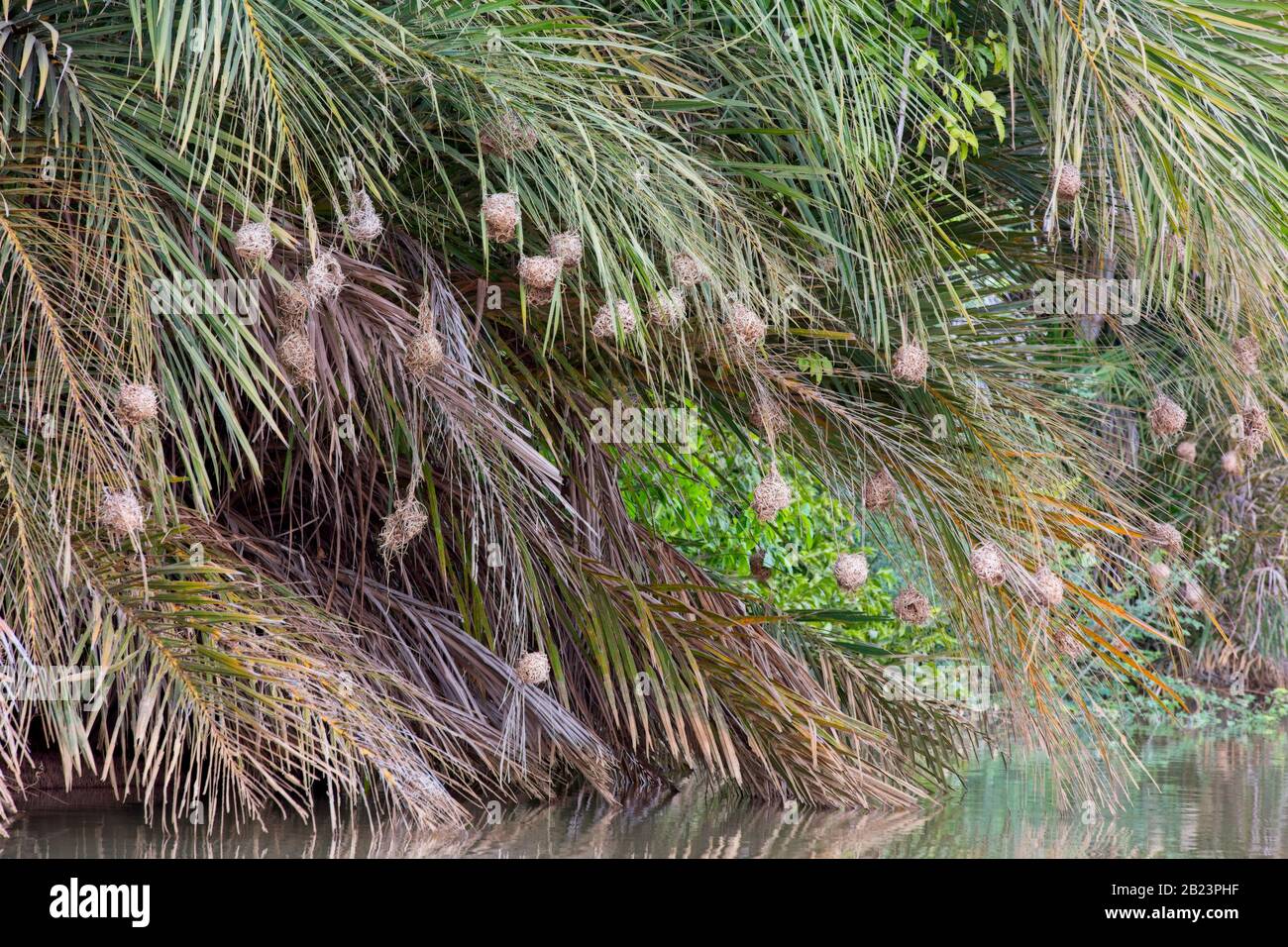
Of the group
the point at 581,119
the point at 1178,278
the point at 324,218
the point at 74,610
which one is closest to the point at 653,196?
the point at 581,119

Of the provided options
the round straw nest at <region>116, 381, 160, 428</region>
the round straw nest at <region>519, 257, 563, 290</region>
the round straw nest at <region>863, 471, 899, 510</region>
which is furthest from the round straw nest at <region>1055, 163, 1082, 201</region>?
the round straw nest at <region>116, 381, 160, 428</region>

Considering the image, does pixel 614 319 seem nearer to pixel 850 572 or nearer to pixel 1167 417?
pixel 850 572

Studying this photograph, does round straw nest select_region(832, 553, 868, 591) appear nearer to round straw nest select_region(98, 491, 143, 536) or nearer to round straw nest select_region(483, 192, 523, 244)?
round straw nest select_region(483, 192, 523, 244)

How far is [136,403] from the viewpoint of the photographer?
2.75 m

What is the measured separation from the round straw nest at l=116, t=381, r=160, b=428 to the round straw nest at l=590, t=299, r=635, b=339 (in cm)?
99

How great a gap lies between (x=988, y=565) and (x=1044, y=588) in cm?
16

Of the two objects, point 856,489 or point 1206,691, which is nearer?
point 856,489

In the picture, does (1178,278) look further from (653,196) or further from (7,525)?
(7,525)

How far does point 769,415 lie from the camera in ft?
11.8

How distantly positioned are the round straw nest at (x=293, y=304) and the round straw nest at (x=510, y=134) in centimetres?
53

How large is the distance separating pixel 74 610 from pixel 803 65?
2.09 meters

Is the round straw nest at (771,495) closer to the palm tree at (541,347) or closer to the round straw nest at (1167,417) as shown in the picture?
the palm tree at (541,347)

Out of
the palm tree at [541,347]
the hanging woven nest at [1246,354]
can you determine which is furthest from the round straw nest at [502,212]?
the hanging woven nest at [1246,354]

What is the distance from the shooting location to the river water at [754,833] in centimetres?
329
